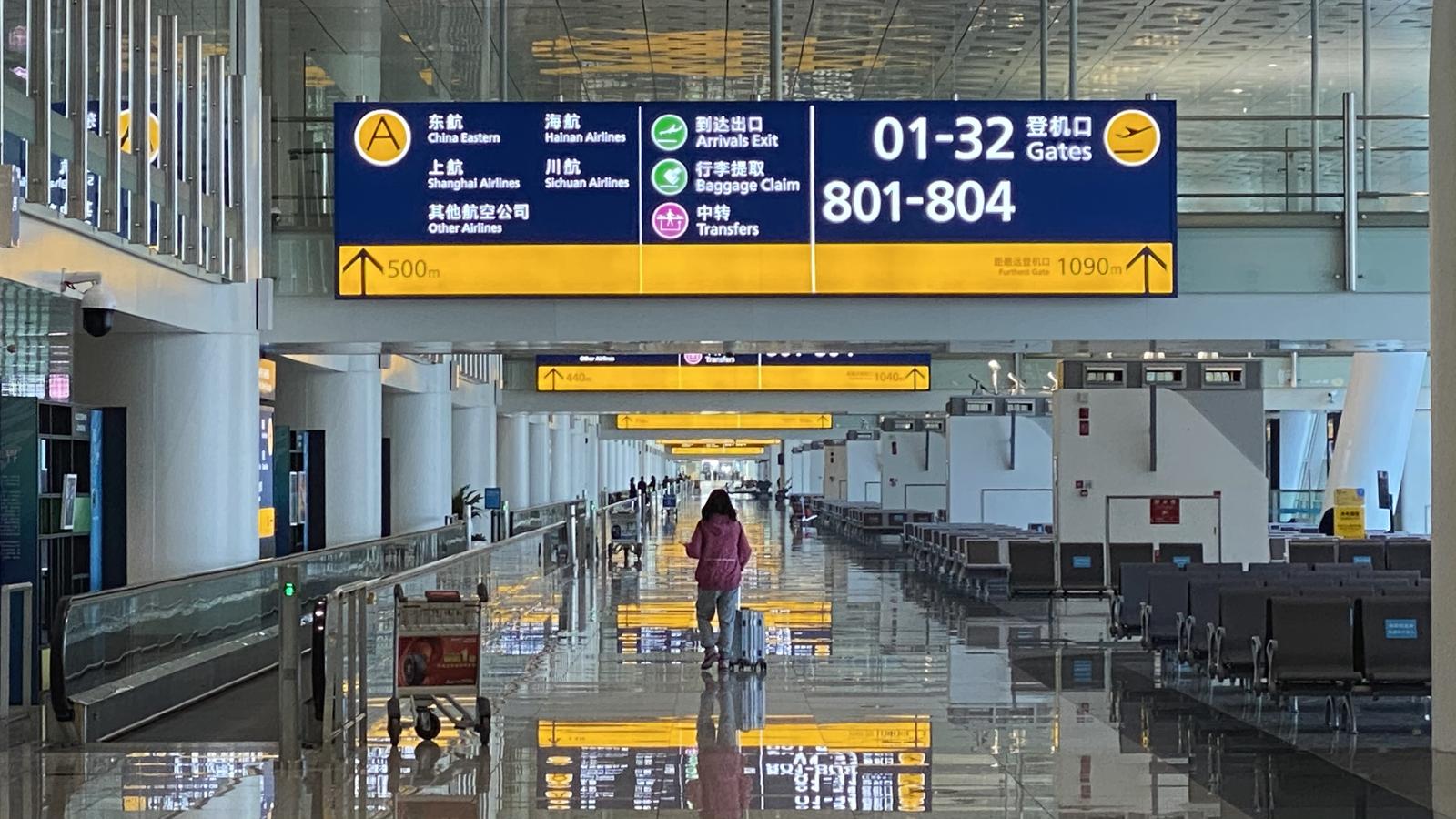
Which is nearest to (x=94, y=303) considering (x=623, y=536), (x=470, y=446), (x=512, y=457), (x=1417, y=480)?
(x=623, y=536)

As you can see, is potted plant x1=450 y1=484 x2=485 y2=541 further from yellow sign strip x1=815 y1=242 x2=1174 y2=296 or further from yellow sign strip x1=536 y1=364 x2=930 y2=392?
yellow sign strip x1=815 y1=242 x2=1174 y2=296

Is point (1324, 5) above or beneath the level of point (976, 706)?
above

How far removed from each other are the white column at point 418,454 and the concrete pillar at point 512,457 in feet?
50.2

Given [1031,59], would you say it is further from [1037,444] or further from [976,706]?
[1037,444]

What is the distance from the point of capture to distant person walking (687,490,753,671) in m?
14.9

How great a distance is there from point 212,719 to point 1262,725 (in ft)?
24.0

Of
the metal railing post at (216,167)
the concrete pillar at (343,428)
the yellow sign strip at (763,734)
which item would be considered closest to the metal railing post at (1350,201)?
the yellow sign strip at (763,734)

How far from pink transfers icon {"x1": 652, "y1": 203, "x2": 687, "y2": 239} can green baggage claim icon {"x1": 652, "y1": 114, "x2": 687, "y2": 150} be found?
532 millimetres

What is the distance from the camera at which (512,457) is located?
155 ft

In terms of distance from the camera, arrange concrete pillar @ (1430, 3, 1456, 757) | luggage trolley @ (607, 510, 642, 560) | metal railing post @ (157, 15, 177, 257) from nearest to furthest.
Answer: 1. concrete pillar @ (1430, 3, 1456, 757)
2. metal railing post @ (157, 15, 177, 257)
3. luggage trolley @ (607, 510, 642, 560)

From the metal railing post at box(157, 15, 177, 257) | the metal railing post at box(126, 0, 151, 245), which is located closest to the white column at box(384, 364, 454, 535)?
the metal railing post at box(157, 15, 177, 257)

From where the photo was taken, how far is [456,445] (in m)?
38.6

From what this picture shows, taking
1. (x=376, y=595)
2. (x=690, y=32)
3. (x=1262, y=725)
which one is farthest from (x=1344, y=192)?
(x=376, y=595)

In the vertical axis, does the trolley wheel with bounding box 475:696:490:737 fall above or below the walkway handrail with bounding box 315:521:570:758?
below
